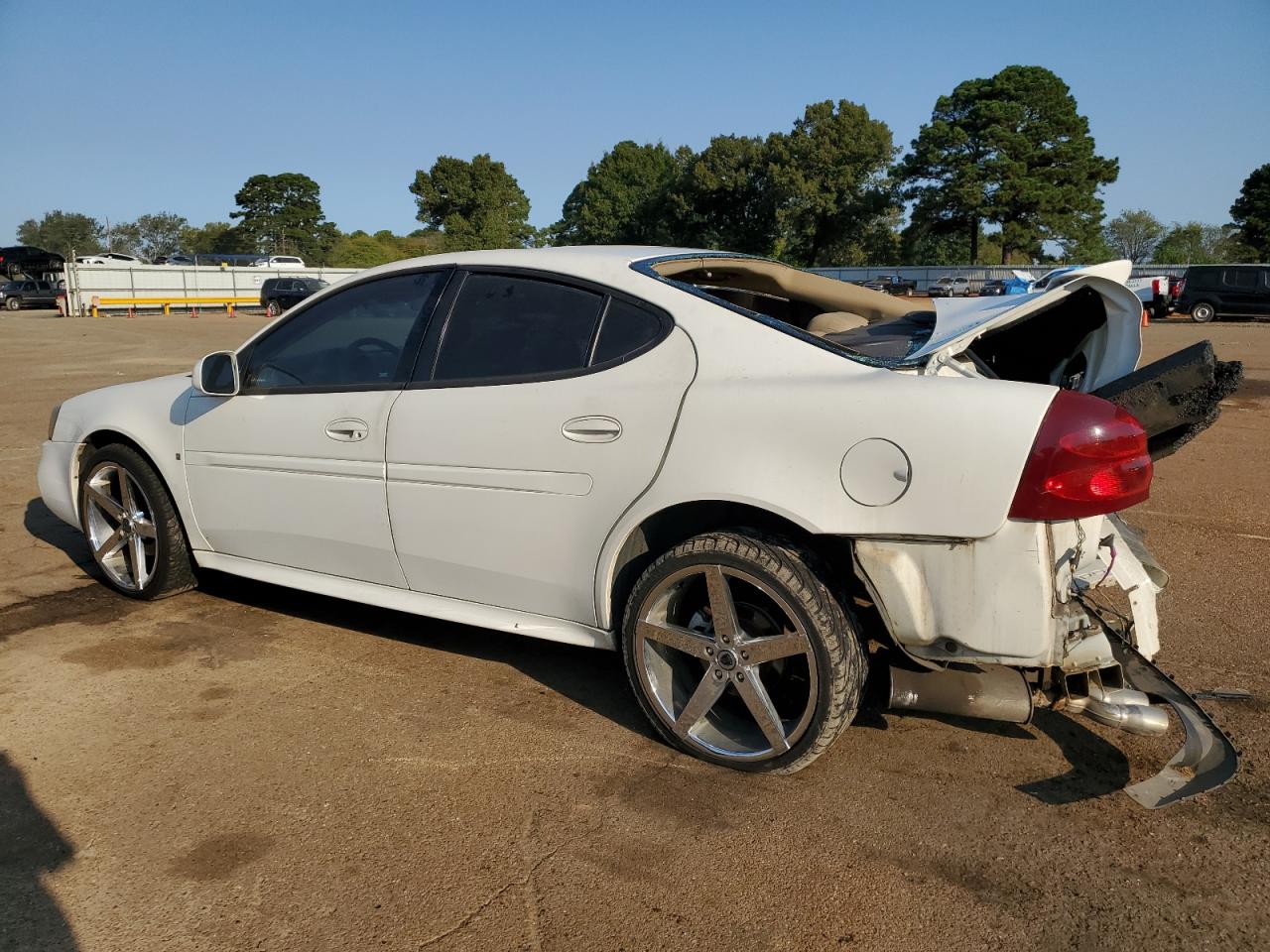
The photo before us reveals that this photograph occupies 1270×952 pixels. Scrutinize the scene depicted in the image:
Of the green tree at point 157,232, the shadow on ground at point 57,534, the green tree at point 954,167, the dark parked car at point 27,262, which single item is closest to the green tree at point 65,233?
the green tree at point 157,232

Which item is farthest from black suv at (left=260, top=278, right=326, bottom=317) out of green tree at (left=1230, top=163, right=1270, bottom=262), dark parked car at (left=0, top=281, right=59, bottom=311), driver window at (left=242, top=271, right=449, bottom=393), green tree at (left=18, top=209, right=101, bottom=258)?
green tree at (left=18, top=209, right=101, bottom=258)

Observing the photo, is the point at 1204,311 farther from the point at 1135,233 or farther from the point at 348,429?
the point at 1135,233

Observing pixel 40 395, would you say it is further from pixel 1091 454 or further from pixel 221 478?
pixel 1091 454

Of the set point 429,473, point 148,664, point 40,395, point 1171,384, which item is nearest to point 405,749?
point 429,473

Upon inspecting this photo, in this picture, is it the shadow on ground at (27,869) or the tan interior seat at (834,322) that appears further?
Answer: the tan interior seat at (834,322)

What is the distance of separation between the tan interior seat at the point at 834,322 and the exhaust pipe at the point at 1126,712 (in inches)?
68.8

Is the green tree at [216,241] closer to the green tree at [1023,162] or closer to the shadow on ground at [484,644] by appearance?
the green tree at [1023,162]

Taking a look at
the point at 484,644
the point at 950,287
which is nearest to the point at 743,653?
the point at 484,644

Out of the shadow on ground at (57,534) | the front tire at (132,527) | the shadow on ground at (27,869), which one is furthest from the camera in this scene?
the shadow on ground at (57,534)

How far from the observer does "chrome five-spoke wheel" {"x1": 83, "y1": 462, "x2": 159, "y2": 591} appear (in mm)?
4438

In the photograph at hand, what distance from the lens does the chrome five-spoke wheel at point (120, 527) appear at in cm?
444

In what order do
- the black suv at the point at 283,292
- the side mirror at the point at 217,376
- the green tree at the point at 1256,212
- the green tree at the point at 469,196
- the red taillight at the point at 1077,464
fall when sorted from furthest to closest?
the green tree at the point at 469,196, the green tree at the point at 1256,212, the black suv at the point at 283,292, the side mirror at the point at 217,376, the red taillight at the point at 1077,464

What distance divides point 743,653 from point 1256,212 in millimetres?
64983

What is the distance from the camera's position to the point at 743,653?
9.42 feet
